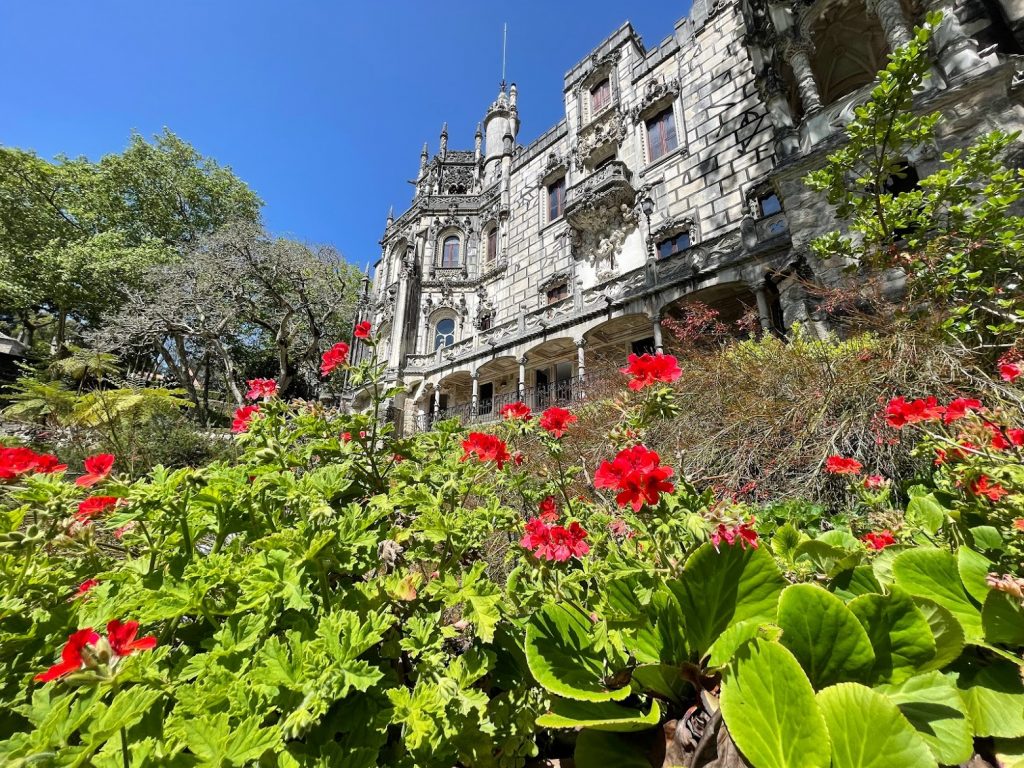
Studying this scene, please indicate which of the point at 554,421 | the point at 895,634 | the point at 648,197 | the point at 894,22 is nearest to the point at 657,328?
the point at 648,197

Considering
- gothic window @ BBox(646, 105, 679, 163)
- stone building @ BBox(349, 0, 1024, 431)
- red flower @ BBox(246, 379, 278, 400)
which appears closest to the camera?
red flower @ BBox(246, 379, 278, 400)

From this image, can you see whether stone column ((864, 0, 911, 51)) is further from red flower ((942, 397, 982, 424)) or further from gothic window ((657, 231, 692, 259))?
red flower ((942, 397, 982, 424))

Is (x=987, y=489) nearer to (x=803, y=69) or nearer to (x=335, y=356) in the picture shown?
(x=335, y=356)

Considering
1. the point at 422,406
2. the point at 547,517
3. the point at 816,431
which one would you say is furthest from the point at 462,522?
the point at 422,406

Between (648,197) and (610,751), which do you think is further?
(648,197)

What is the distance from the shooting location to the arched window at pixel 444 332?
22.7 metres

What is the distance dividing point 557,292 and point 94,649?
18512 mm

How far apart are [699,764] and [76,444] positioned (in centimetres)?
1375

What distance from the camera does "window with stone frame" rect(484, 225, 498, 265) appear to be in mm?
23156

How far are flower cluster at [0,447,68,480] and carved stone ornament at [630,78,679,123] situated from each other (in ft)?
67.0

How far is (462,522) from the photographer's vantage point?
1.73 m

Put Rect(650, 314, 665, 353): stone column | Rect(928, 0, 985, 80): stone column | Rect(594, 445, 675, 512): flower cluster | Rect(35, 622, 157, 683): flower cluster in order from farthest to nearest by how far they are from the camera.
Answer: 1. Rect(650, 314, 665, 353): stone column
2. Rect(928, 0, 985, 80): stone column
3. Rect(594, 445, 675, 512): flower cluster
4. Rect(35, 622, 157, 683): flower cluster

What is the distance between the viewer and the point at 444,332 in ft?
75.4

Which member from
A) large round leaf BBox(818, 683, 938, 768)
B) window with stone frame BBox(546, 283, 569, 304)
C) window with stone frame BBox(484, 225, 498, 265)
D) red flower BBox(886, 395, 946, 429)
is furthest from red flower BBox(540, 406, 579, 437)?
window with stone frame BBox(484, 225, 498, 265)
